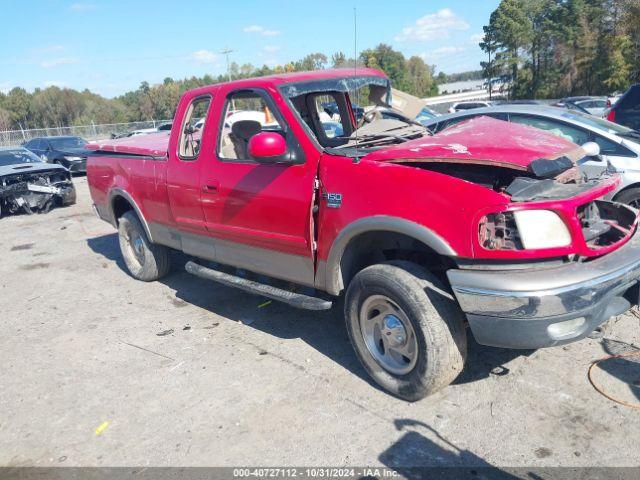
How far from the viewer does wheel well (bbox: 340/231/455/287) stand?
3.66 meters

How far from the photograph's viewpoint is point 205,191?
4805mm

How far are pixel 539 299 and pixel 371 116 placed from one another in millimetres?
2623

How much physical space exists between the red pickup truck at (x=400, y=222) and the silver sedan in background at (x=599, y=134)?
2738 mm

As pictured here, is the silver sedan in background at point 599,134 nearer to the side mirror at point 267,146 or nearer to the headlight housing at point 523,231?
the headlight housing at point 523,231

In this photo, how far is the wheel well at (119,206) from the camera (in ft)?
21.6

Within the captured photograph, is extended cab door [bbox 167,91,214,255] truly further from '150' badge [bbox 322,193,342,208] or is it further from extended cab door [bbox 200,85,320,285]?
'150' badge [bbox 322,193,342,208]

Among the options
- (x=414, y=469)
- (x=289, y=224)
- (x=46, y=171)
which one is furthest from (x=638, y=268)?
(x=46, y=171)

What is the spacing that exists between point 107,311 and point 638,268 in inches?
193

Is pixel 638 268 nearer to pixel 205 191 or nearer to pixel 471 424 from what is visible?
pixel 471 424

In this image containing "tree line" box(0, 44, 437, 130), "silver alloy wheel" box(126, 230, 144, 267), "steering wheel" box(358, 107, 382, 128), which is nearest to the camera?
"steering wheel" box(358, 107, 382, 128)

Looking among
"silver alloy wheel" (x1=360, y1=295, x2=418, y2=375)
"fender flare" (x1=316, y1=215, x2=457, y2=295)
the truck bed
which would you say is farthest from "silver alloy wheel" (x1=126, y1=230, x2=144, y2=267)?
"silver alloy wheel" (x1=360, y1=295, x2=418, y2=375)

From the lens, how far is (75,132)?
40.8 m

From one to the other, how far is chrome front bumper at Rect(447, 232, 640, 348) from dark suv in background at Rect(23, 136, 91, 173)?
1838 centimetres

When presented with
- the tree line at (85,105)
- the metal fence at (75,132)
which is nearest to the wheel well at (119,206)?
the metal fence at (75,132)
